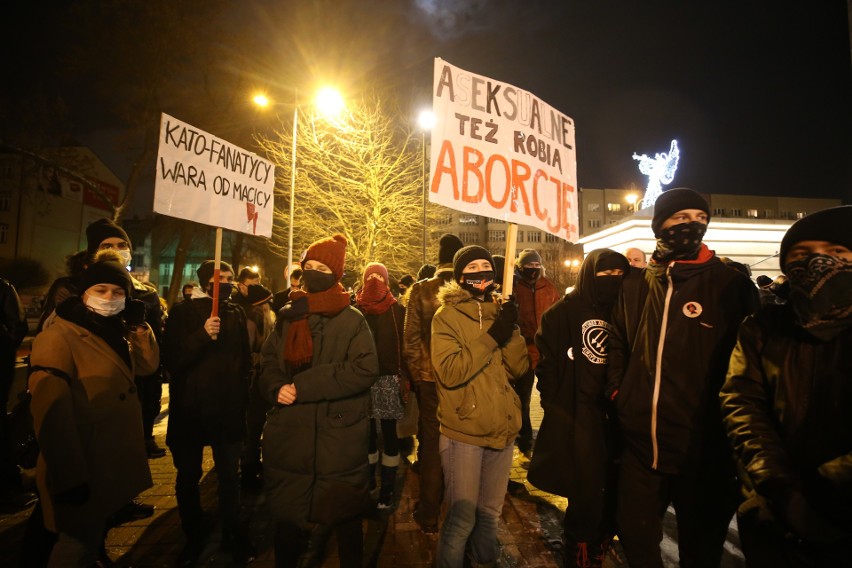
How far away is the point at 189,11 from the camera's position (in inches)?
631

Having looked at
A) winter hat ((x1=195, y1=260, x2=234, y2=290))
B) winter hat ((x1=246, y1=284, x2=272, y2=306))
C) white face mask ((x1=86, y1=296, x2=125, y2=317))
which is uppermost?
winter hat ((x1=195, y1=260, x2=234, y2=290))

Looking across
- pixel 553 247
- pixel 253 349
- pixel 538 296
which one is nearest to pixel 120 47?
pixel 253 349

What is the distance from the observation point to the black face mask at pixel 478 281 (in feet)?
10.0

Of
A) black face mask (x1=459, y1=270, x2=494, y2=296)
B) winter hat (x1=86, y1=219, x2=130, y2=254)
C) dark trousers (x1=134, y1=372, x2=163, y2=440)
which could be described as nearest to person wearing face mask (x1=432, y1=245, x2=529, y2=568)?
black face mask (x1=459, y1=270, x2=494, y2=296)

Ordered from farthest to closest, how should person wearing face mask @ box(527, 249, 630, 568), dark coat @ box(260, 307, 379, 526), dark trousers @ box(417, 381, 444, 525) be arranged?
dark trousers @ box(417, 381, 444, 525) < person wearing face mask @ box(527, 249, 630, 568) < dark coat @ box(260, 307, 379, 526)

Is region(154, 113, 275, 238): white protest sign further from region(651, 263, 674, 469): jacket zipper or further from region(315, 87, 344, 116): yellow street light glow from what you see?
region(315, 87, 344, 116): yellow street light glow

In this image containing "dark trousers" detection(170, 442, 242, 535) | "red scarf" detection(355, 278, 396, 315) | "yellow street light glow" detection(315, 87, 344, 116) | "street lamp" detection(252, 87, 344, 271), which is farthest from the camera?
"yellow street light glow" detection(315, 87, 344, 116)

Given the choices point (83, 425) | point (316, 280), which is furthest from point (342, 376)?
point (83, 425)

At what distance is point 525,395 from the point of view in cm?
520

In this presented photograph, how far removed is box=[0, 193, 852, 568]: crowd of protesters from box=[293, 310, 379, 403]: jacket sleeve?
0.01 metres

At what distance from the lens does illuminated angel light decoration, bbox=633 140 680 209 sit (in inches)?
616

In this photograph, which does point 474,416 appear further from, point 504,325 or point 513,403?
point 504,325

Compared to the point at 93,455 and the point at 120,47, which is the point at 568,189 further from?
the point at 120,47

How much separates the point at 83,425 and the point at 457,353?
226 cm
